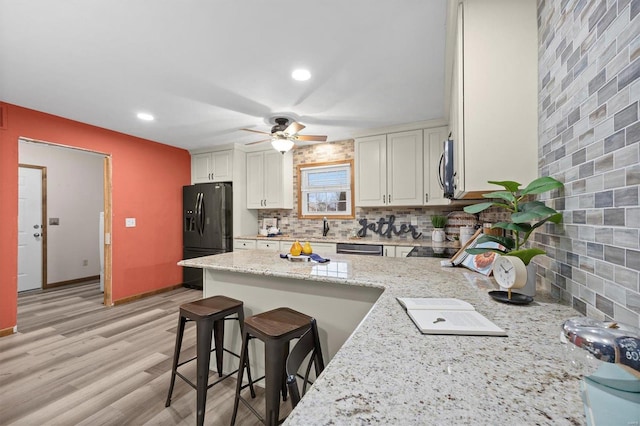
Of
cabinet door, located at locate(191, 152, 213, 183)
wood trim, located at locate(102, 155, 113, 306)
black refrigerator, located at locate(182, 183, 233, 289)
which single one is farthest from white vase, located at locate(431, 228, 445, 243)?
wood trim, located at locate(102, 155, 113, 306)

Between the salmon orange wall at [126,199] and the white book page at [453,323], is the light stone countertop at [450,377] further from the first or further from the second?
the salmon orange wall at [126,199]

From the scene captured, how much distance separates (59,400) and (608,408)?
2.77 metres

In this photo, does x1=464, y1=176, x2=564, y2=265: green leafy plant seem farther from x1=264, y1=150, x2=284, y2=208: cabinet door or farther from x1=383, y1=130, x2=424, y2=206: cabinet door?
x1=264, y1=150, x2=284, y2=208: cabinet door

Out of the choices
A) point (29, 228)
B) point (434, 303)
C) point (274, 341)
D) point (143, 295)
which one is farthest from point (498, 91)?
point (29, 228)

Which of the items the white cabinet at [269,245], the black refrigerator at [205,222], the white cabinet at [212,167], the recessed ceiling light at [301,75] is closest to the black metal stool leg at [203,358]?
the recessed ceiling light at [301,75]

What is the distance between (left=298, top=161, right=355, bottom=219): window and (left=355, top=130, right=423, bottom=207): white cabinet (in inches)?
17.9

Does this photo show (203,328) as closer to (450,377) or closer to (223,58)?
(450,377)

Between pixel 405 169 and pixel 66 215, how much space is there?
5775 millimetres

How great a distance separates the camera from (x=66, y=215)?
4988 mm

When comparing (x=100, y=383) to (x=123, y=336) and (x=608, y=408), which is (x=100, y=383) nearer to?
(x=123, y=336)

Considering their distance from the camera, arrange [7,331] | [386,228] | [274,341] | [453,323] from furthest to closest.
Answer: [386,228]
[7,331]
[274,341]
[453,323]

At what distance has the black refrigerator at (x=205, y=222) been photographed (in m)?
4.57

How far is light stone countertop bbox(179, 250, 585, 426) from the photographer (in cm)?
47

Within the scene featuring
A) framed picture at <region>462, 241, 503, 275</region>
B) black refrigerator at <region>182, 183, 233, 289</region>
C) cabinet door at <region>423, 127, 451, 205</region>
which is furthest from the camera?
black refrigerator at <region>182, 183, 233, 289</region>
